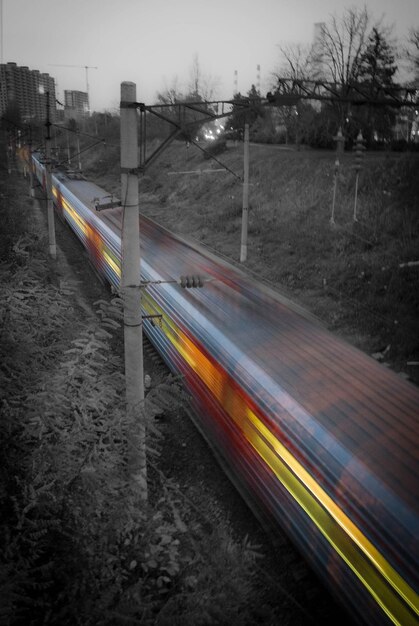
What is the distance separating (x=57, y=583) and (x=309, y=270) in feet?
52.9

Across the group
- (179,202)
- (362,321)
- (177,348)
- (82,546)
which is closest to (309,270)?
(362,321)

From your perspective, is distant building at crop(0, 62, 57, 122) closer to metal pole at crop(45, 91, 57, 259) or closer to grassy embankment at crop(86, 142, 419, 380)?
grassy embankment at crop(86, 142, 419, 380)

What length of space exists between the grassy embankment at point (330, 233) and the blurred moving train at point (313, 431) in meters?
5.86

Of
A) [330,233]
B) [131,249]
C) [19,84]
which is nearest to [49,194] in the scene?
[330,233]

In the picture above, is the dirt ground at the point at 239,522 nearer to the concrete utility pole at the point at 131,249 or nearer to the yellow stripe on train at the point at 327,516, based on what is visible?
the yellow stripe on train at the point at 327,516

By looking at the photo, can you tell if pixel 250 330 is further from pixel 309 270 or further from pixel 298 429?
pixel 309 270

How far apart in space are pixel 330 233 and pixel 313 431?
53.5 ft

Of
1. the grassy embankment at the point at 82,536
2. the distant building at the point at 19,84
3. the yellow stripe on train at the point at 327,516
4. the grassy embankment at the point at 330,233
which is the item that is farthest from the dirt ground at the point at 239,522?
the distant building at the point at 19,84

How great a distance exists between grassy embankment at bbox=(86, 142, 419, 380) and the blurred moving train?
586 centimetres

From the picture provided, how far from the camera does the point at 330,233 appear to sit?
19953 millimetres

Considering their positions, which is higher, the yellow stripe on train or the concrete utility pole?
the concrete utility pole

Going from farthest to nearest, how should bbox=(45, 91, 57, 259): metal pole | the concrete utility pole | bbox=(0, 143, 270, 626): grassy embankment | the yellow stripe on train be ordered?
bbox=(45, 91, 57, 259): metal pole < the concrete utility pole < the yellow stripe on train < bbox=(0, 143, 270, 626): grassy embankment

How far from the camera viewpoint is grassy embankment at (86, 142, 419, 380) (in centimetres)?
1394

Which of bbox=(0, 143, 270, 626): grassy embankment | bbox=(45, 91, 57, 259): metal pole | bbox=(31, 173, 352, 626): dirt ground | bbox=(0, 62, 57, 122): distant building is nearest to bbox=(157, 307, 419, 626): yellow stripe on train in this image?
bbox=(31, 173, 352, 626): dirt ground
